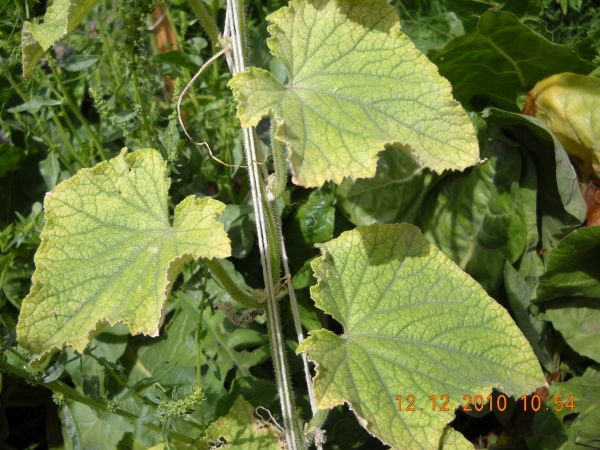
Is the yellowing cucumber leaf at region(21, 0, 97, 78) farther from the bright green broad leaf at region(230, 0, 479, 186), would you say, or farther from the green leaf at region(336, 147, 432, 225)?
the green leaf at region(336, 147, 432, 225)

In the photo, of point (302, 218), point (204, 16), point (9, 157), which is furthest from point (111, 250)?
point (9, 157)

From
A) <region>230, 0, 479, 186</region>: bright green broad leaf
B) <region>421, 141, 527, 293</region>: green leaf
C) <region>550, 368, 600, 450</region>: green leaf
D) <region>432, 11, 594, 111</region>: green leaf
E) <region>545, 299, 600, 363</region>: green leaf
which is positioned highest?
<region>230, 0, 479, 186</region>: bright green broad leaf

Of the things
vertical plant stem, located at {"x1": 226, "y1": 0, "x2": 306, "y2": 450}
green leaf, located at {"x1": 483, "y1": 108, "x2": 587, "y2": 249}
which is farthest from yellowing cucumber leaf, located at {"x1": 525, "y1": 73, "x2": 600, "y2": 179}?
vertical plant stem, located at {"x1": 226, "y1": 0, "x2": 306, "y2": 450}

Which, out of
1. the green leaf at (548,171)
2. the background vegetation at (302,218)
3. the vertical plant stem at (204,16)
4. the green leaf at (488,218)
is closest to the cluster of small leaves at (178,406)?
the background vegetation at (302,218)

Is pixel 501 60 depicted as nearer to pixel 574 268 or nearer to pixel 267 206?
pixel 574 268
